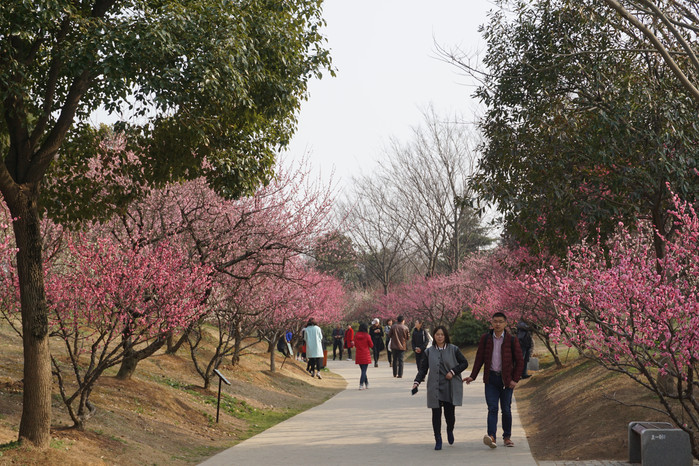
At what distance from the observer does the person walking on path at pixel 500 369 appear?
9.99m

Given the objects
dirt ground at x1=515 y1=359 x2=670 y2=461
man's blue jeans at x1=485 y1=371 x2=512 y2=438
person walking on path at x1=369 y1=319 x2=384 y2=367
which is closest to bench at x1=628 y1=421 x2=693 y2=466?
dirt ground at x1=515 y1=359 x2=670 y2=461

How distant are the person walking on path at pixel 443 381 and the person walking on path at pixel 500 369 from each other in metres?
0.30

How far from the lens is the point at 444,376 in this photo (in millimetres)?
10391

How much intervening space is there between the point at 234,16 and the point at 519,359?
5692 millimetres

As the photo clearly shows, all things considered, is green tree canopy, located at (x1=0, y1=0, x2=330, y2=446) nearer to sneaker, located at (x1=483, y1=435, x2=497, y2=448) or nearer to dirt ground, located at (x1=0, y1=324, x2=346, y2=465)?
dirt ground, located at (x1=0, y1=324, x2=346, y2=465)

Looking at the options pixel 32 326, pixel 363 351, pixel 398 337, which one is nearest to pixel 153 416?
pixel 32 326

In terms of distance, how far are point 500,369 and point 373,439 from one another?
7.65 feet

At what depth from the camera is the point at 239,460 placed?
9.41m

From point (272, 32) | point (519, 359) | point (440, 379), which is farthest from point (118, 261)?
point (519, 359)

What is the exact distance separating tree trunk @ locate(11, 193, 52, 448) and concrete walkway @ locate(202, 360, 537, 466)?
2.05 m

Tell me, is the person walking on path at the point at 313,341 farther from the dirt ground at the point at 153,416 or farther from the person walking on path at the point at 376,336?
the person walking on path at the point at 376,336

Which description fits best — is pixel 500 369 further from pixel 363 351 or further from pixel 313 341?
pixel 313 341

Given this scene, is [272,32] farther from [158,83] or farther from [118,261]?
[118,261]

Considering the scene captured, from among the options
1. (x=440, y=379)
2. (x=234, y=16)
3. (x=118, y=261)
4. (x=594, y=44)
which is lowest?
(x=440, y=379)
